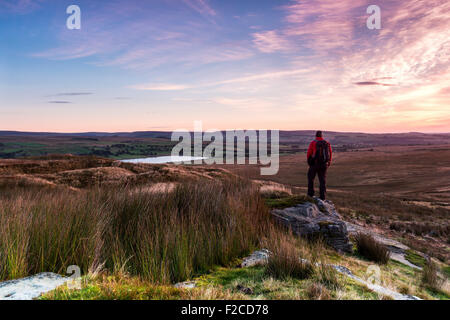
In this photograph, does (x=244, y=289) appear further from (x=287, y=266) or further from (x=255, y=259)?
(x=255, y=259)

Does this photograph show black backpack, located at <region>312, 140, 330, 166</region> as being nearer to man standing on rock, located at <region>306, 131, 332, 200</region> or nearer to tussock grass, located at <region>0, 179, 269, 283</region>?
man standing on rock, located at <region>306, 131, 332, 200</region>

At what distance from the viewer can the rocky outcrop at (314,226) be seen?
727 cm

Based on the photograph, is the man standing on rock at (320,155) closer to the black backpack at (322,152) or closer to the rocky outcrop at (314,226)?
the black backpack at (322,152)

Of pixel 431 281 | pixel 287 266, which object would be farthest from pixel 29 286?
pixel 431 281

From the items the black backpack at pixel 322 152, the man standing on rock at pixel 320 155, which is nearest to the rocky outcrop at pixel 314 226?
the man standing on rock at pixel 320 155

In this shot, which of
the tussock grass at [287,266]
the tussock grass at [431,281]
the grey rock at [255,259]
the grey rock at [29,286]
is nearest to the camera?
the grey rock at [29,286]

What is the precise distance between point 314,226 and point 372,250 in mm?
1588

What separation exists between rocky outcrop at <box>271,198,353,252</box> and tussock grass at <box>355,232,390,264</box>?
A: 0.44 meters

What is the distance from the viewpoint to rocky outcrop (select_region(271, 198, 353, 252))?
7266 millimetres

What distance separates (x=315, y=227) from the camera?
740 cm

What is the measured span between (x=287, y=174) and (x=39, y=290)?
6383cm

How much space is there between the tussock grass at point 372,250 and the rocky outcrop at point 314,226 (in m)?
0.44

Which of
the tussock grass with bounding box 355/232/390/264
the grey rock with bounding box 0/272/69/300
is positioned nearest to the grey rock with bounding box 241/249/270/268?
the grey rock with bounding box 0/272/69/300

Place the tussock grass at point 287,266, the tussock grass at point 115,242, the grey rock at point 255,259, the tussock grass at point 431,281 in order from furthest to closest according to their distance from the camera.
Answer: the tussock grass at point 431,281 < the grey rock at point 255,259 < the tussock grass at point 287,266 < the tussock grass at point 115,242
